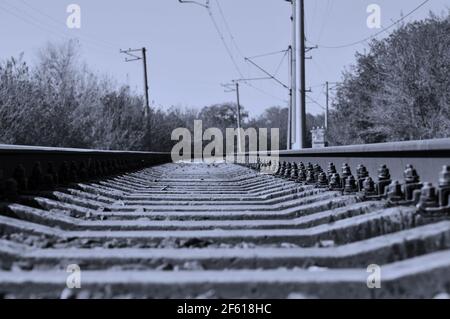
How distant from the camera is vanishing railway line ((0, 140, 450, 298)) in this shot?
4.67 feet

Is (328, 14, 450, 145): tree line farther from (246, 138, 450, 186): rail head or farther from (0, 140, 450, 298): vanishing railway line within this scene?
(0, 140, 450, 298): vanishing railway line

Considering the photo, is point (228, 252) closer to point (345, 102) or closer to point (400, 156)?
point (400, 156)

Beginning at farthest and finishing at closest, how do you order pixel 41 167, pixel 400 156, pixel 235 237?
pixel 41 167 → pixel 400 156 → pixel 235 237

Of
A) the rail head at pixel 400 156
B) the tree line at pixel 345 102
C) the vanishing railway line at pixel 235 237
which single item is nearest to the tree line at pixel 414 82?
the tree line at pixel 345 102

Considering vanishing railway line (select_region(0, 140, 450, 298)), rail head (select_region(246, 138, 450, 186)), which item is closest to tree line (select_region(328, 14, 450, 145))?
rail head (select_region(246, 138, 450, 186))

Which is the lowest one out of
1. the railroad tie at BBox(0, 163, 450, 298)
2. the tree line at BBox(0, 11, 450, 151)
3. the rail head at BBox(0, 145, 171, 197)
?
the railroad tie at BBox(0, 163, 450, 298)

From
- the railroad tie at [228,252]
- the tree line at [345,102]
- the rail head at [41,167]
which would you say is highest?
the tree line at [345,102]

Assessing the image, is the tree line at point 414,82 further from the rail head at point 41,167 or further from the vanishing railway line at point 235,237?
the vanishing railway line at point 235,237

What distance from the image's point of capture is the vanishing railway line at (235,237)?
1423 mm

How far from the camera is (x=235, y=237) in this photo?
2.29 meters

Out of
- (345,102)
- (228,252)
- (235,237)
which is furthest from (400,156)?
(345,102)

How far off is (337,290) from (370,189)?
1882 millimetres

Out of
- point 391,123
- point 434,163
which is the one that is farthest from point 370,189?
point 391,123
